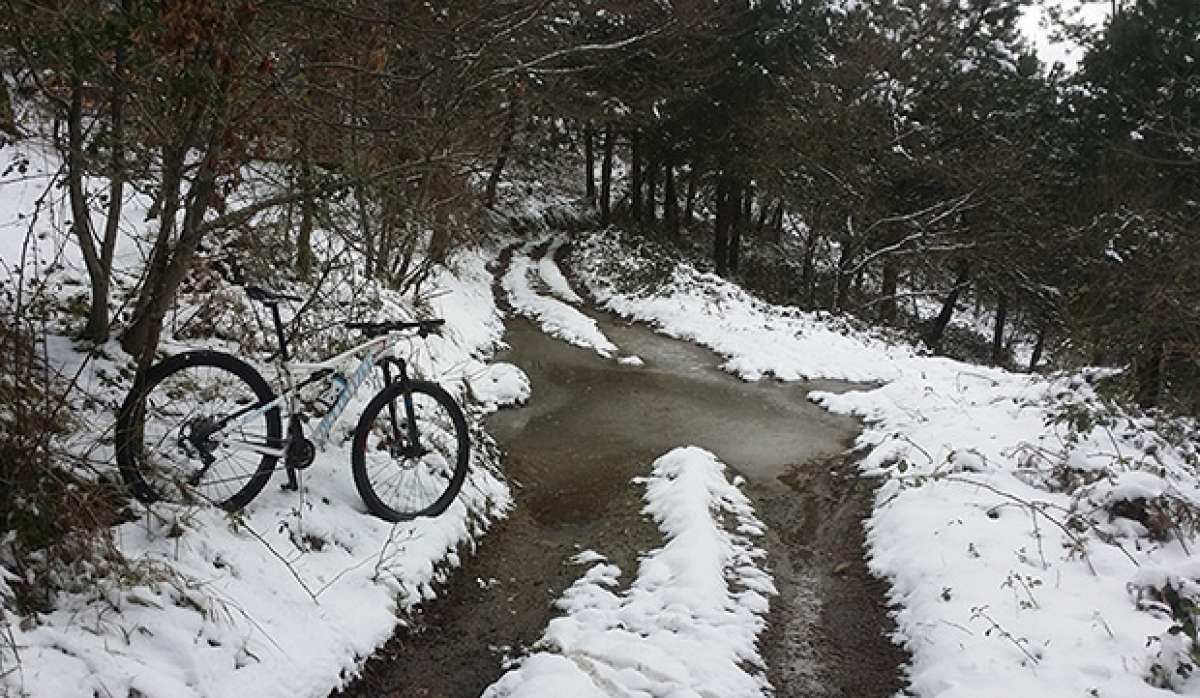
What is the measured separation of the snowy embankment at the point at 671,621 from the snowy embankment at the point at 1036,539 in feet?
3.33

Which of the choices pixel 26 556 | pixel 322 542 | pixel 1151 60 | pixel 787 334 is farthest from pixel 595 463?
pixel 1151 60

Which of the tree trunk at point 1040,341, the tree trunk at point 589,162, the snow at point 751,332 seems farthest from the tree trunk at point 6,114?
the tree trunk at point 589,162

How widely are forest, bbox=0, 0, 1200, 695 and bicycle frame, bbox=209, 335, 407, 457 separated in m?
0.67

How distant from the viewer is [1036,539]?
207 inches

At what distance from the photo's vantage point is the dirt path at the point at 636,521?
436 cm

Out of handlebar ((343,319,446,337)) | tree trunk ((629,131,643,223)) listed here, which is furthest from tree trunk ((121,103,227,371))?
tree trunk ((629,131,643,223))

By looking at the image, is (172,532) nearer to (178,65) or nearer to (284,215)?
(178,65)

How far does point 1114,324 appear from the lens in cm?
786

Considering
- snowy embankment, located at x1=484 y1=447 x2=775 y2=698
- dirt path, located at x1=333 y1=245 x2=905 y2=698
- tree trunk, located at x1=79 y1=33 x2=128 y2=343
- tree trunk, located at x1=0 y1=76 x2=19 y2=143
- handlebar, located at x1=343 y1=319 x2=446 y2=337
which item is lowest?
dirt path, located at x1=333 y1=245 x2=905 y2=698

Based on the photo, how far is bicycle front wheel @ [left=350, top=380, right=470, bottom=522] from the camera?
489 cm

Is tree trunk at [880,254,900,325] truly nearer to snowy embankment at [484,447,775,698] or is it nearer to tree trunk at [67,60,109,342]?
snowy embankment at [484,447,775,698]

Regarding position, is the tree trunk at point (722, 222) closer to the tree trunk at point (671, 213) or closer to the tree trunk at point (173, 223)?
the tree trunk at point (671, 213)

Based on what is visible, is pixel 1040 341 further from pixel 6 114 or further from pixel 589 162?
pixel 6 114

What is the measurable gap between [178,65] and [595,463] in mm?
5251
